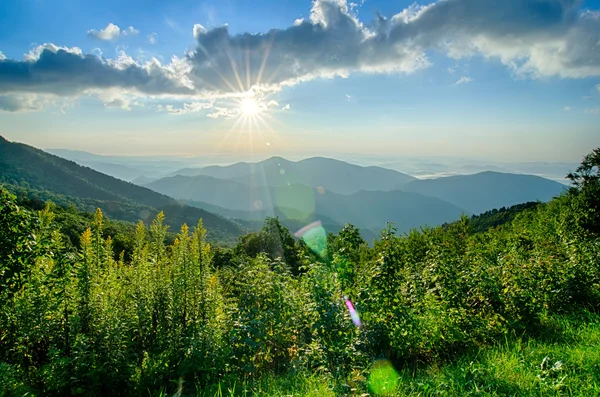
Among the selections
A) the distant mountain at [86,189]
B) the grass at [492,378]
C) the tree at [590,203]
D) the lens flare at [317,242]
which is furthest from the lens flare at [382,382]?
the distant mountain at [86,189]

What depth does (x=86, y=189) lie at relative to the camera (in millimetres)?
144750

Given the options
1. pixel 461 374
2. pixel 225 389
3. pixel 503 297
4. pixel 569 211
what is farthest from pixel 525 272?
pixel 569 211

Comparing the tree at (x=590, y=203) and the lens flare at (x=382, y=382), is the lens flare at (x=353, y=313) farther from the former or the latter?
the tree at (x=590, y=203)

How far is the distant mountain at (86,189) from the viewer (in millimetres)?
116938

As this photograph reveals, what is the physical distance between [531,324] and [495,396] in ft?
8.49

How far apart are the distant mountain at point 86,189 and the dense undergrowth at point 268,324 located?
109672 millimetres

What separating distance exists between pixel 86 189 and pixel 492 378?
172952mm

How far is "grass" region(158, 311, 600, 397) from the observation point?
2.70 m

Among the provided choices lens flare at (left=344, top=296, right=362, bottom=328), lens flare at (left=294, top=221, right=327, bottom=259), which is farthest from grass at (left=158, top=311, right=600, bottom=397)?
lens flare at (left=294, top=221, right=327, bottom=259)

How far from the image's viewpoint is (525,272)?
5.19 meters

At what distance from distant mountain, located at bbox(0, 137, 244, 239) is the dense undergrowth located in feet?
360

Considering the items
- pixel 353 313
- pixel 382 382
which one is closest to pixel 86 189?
pixel 353 313

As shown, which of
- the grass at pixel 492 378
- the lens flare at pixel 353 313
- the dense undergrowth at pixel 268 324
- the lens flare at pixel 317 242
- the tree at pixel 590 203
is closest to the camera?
the grass at pixel 492 378

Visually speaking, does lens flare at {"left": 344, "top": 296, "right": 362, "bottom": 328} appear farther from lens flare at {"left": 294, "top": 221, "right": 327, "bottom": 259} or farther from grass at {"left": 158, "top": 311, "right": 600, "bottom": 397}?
lens flare at {"left": 294, "top": 221, "right": 327, "bottom": 259}
